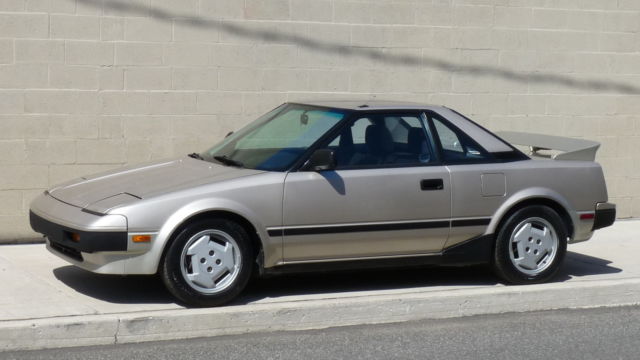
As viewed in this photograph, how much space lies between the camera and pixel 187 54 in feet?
32.2

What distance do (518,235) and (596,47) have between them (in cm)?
419

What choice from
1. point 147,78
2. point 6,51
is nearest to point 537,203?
point 147,78

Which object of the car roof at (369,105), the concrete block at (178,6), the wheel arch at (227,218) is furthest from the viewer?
the concrete block at (178,6)

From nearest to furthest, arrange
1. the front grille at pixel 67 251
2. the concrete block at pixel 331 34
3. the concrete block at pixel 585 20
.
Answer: the front grille at pixel 67 251, the concrete block at pixel 331 34, the concrete block at pixel 585 20

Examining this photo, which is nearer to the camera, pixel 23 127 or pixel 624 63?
pixel 23 127

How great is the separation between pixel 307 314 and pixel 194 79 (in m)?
3.68

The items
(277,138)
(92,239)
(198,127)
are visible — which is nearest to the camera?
(92,239)

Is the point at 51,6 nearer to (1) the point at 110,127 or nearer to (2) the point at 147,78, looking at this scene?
(2) the point at 147,78

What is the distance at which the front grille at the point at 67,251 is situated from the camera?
22.7ft

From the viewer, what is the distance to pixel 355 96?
10.4 meters

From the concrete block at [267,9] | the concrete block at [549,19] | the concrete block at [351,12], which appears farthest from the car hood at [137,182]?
the concrete block at [549,19]

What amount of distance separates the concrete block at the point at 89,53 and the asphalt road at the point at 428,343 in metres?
3.88

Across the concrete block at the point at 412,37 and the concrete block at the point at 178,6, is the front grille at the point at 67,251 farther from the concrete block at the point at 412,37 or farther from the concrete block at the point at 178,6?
the concrete block at the point at 412,37

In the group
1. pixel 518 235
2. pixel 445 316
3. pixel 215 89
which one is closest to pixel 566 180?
pixel 518 235
